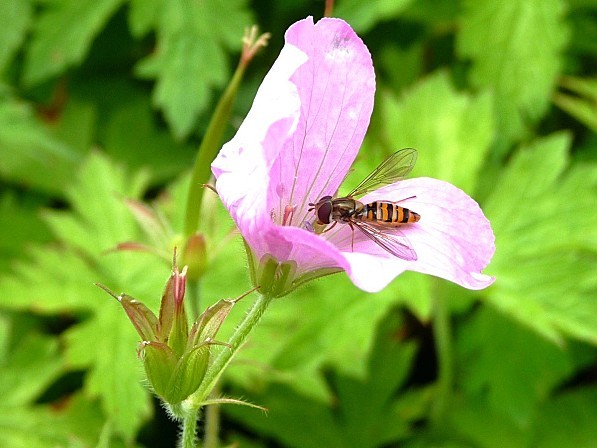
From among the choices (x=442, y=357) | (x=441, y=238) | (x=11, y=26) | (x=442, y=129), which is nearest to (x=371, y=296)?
(x=442, y=357)

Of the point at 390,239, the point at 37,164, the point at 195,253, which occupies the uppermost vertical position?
the point at 390,239

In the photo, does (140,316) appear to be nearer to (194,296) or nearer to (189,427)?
(189,427)

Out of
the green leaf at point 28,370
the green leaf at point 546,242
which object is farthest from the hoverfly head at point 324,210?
the green leaf at point 28,370

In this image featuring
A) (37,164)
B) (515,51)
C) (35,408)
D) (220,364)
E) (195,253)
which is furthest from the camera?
(37,164)

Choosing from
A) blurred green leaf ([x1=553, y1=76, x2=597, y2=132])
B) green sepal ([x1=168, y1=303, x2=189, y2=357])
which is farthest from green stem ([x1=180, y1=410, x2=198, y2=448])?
blurred green leaf ([x1=553, y1=76, x2=597, y2=132])

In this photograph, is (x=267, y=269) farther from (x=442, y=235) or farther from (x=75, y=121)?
(x=75, y=121)

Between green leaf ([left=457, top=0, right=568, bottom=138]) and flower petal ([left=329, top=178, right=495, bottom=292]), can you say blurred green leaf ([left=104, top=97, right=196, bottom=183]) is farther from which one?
flower petal ([left=329, top=178, right=495, bottom=292])
